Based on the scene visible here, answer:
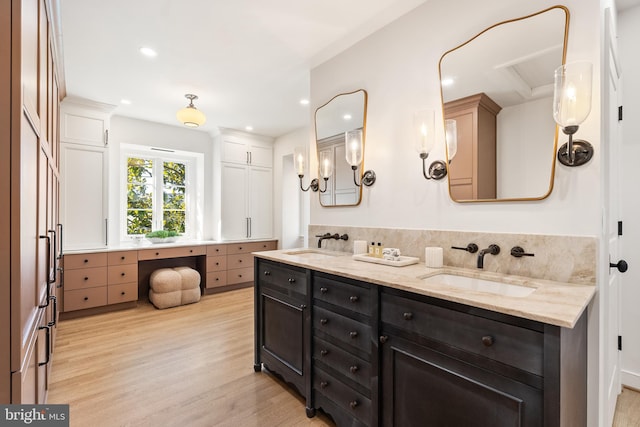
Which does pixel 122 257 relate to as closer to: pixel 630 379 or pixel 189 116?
pixel 189 116

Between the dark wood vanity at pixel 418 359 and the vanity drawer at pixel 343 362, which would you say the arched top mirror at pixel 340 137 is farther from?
the vanity drawer at pixel 343 362

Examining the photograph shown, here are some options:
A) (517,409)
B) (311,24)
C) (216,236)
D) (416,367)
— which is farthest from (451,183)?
(216,236)

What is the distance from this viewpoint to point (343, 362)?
1.67 m

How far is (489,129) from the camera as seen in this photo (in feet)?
5.56

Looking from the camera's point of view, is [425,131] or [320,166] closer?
[425,131]

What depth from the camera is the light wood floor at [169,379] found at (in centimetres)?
186

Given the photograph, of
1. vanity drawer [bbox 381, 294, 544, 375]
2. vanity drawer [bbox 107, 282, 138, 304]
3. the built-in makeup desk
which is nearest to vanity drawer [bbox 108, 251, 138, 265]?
the built-in makeup desk

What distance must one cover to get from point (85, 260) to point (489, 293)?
433 centimetres

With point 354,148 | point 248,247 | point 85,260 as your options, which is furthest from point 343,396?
point 248,247

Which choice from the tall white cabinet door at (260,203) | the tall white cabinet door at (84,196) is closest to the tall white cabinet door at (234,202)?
the tall white cabinet door at (260,203)

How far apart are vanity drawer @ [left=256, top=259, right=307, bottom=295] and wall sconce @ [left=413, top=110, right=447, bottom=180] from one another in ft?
3.49

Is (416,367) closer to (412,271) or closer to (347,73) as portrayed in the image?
(412,271)

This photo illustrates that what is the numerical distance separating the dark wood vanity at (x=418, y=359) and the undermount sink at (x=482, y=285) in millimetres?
232

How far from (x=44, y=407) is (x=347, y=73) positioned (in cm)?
277
